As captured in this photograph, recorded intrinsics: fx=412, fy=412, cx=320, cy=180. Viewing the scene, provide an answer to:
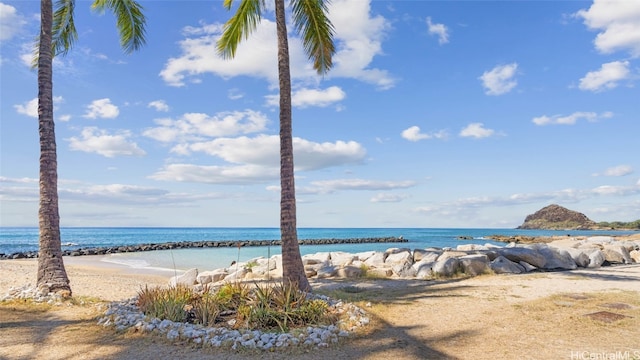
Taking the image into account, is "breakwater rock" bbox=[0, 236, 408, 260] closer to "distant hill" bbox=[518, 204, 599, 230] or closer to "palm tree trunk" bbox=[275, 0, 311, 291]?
"palm tree trunk" bbox=[275, 0, 311, 291]

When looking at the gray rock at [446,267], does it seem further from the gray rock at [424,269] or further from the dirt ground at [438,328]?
the dirt ground at [438,328]

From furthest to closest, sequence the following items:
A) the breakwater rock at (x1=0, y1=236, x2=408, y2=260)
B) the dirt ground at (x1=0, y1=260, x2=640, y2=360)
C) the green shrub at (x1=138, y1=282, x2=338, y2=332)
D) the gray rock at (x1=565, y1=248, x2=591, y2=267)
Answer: the breakwater rock at (x1=0, y1=236, x2=408, y2=260), the gray rock at (x1=565, y1=248, x2=591, y2=267), the green shrub at (x1=138, y1=282, x2=338, y2=332), the dirt ground at (x1=0, y1=260, x2=640, y2=360)

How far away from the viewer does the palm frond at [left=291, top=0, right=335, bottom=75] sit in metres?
11.1

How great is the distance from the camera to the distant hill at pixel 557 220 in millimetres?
115012

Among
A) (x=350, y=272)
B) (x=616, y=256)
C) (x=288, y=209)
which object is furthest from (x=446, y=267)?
(x=616, y=256)

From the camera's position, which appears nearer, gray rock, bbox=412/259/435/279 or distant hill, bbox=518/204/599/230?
gray rock, bbox=412/259/435/279

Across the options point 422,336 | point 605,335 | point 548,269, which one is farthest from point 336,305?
point 548,269

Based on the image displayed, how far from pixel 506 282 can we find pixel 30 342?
12209mm

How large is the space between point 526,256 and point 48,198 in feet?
55.0

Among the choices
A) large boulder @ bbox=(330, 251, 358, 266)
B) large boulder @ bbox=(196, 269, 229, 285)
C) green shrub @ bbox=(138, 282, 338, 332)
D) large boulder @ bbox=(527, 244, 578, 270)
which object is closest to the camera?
green shrub @ bbox=(138, 282, 338, 332)

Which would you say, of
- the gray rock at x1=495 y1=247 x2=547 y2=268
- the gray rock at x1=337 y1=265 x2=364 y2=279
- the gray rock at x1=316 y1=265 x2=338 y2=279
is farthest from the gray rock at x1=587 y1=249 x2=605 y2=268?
the gray rock at x1=316 y1=265 x2=338 y2=279

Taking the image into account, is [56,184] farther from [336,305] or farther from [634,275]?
[634,275]

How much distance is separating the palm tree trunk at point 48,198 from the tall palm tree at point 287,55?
4.76m

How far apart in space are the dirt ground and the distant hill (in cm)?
12188
